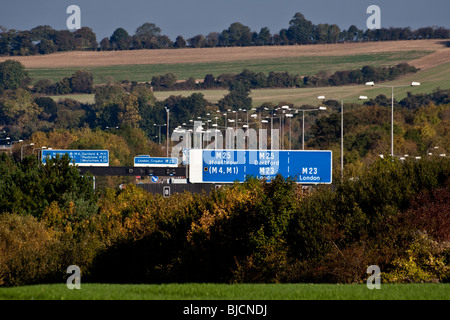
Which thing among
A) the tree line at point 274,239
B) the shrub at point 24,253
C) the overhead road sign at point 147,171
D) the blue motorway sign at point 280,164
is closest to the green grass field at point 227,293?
the tree line at point 274,239

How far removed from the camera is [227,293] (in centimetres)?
2428

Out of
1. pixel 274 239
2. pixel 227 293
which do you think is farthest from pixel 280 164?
pixel 227 293

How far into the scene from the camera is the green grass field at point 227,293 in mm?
22891

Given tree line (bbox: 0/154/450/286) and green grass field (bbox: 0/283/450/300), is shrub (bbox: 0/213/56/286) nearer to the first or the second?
tree line (bbox: 0/154/450/286)

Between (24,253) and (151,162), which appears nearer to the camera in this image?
Result: (24,253)

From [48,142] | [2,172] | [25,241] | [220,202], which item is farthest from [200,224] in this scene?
[48,142]

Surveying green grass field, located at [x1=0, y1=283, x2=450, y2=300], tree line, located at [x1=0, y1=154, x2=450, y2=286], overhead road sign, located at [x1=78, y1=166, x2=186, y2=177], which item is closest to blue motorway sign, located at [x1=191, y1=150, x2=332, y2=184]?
tree line, located at [x1=0, y1=154, x2=450, y2=286]

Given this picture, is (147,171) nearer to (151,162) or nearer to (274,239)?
(151,162)

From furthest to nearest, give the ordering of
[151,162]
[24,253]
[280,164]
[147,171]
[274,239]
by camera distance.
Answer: [151,162], [147,171], [280,164], [24,253], [274,239]

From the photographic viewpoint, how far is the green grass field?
2289cm

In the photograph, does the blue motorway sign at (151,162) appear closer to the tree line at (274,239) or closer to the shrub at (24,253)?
the shrub at (24,253)

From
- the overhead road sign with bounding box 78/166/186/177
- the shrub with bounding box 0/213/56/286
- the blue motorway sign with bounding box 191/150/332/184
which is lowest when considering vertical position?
the shrub with bounding box 0/213/56/286
